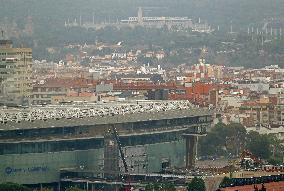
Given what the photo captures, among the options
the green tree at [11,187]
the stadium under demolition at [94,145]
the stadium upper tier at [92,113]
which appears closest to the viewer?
the green tree at [11,187]

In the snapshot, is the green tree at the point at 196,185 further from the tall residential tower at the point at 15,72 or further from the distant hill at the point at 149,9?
the distant hill at the point at 149,9

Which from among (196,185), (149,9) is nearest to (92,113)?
(196,185)

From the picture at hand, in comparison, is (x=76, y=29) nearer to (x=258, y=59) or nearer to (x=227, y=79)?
(x=258, y=59)

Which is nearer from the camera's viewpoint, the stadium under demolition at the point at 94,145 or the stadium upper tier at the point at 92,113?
the stadium under demolition at the point at 94,145

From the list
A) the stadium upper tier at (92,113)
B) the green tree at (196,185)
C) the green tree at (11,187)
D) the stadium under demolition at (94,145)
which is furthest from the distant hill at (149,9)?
the green tree at (196,185)

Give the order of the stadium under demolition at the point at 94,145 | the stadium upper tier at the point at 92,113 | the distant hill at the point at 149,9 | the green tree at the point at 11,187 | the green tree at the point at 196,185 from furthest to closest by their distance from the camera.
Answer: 1. the distant hill at the point at 149,9
2. the stadium upper tier at the point at 92,113
3. the stadium under demolition at the point at 94,145
4. the green tree at the point at 196,185
5. the green tree at the point at 11,187

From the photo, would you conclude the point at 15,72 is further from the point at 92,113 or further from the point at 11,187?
the point at 11,187

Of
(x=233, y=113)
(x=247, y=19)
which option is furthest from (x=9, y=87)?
(x=247, y=19)

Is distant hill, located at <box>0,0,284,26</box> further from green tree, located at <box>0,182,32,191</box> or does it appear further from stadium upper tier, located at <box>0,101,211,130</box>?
green tree, located at <box>0,182,32,191</box>
